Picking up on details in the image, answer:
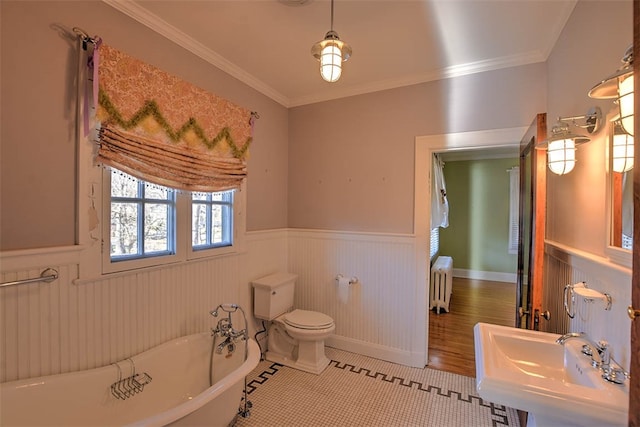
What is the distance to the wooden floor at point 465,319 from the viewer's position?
8.79ft

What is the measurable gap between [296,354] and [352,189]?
167cm

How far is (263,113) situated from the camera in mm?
2826

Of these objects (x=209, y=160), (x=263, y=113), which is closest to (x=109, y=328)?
(x=209, y=160)

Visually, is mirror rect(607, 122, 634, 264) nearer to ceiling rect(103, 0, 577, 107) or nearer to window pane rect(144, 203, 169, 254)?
ceiling rect(103, 0, 577, 107)

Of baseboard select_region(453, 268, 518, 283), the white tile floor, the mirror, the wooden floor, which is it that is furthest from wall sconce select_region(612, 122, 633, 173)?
baseboard select_region(453, 268, 518, 283)

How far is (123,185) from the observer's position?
1739mm

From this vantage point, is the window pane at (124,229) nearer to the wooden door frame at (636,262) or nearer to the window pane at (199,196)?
the window pane at (199,196)

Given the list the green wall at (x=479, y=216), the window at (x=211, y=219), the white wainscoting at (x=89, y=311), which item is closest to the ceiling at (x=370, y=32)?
the window at (x=211, y=219)

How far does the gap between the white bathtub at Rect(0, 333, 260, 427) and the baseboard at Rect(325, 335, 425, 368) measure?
1.22m

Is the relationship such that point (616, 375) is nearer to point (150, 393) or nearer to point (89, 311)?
point (150, 393)

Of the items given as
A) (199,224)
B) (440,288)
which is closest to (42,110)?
(199,224)

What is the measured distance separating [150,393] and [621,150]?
2.63 meters

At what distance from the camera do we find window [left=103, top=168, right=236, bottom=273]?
1.69 meters

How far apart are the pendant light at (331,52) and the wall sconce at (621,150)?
117 cm
